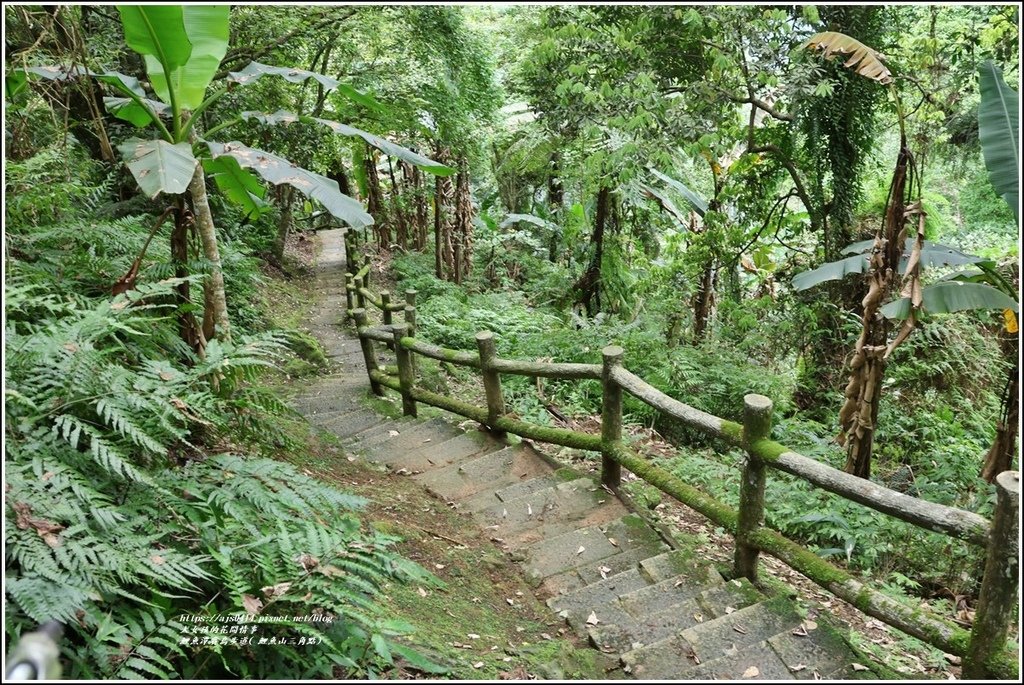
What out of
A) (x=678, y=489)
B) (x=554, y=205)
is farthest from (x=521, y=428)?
(x=554, y=205)

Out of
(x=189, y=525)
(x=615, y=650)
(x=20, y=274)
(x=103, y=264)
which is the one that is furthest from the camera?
(x=103, y=264)

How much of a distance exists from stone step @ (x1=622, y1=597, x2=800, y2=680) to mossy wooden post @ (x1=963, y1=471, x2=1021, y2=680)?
28.0 inches

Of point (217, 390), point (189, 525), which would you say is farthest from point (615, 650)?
point (217, 390)

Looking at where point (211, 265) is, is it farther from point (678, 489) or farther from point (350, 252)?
point (350, 252)

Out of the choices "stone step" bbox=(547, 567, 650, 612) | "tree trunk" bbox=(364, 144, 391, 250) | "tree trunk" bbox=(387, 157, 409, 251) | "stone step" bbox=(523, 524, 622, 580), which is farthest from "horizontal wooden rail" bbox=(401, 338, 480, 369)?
"tree trunk" bbox=(387, 157, 409, 251)

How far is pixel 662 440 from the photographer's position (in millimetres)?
6977

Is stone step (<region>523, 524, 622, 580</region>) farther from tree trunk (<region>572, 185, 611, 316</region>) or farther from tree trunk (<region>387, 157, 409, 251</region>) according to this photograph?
tree trunk (<region>387, 157, 409, 251</region>)

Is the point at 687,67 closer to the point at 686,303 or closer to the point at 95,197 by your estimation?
the point at 686,303

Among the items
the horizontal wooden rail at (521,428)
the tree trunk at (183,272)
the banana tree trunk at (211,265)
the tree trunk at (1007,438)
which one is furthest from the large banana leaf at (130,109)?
the tree trunk at (1007,438)

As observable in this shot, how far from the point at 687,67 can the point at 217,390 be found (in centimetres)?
605

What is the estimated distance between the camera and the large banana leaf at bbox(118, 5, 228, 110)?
3.37m

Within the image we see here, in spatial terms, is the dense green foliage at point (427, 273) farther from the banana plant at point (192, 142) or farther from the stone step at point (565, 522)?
the stone step at point (565, 522)

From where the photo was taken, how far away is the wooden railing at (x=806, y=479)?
2.43m

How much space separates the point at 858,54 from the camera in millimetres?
5398
